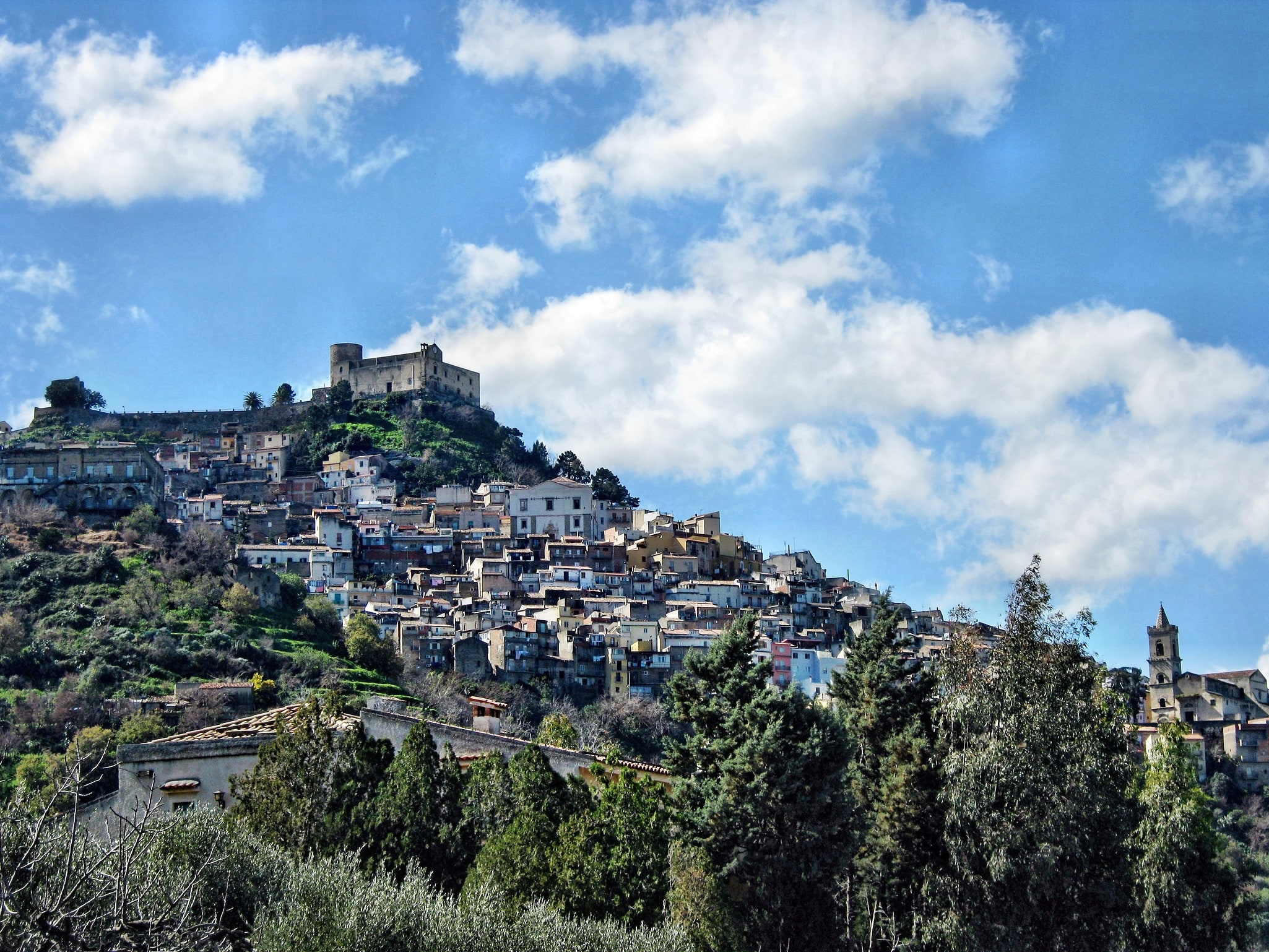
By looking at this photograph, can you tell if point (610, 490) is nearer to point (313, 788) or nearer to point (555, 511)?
point (555, 511)

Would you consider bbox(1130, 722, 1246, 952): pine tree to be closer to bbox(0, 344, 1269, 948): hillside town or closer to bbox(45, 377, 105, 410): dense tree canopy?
bbox(0, 344, 1269, 948): hillside town

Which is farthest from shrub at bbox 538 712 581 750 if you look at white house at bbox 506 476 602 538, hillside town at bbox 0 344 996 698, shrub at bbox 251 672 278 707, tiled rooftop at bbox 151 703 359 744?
white house at bbox 506 476 602 538

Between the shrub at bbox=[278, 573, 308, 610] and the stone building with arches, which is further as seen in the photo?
the stone building with arches

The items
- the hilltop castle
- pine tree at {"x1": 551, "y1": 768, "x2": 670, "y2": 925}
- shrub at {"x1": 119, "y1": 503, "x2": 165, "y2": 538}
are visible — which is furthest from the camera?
the hilltop castle

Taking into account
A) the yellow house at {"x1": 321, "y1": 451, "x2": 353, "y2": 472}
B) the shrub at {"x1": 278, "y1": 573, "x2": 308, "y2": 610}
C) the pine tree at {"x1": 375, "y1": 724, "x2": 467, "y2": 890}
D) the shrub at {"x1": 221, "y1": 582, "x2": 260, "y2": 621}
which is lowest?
the pine tree at {"x1": 375, "y1": 724, "x2": 467, "y2": 890}

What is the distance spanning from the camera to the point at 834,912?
3014cm

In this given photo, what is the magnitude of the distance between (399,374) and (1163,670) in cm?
7579

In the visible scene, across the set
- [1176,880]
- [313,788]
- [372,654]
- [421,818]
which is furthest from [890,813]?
[372,654]

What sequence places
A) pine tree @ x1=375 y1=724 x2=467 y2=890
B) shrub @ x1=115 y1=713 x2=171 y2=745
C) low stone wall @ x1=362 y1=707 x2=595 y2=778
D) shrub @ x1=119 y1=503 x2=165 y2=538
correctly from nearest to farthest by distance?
pine tree @ x1=375 y1=724 x2=467 y2=890, low stone wall @ x1=362 y1=707 x2=595 y2=778, shrub @ x1=115 y1=713 x2=171 y2=745, shrub @ x1=119 y1=503 x2=165 y2=538

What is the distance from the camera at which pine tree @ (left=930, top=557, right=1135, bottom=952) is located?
2870cm

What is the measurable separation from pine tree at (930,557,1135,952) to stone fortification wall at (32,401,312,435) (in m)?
121

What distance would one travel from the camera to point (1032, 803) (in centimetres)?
2895

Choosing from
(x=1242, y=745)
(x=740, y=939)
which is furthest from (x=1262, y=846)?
(x=740, y=939)

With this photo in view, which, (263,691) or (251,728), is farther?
(263,691)
